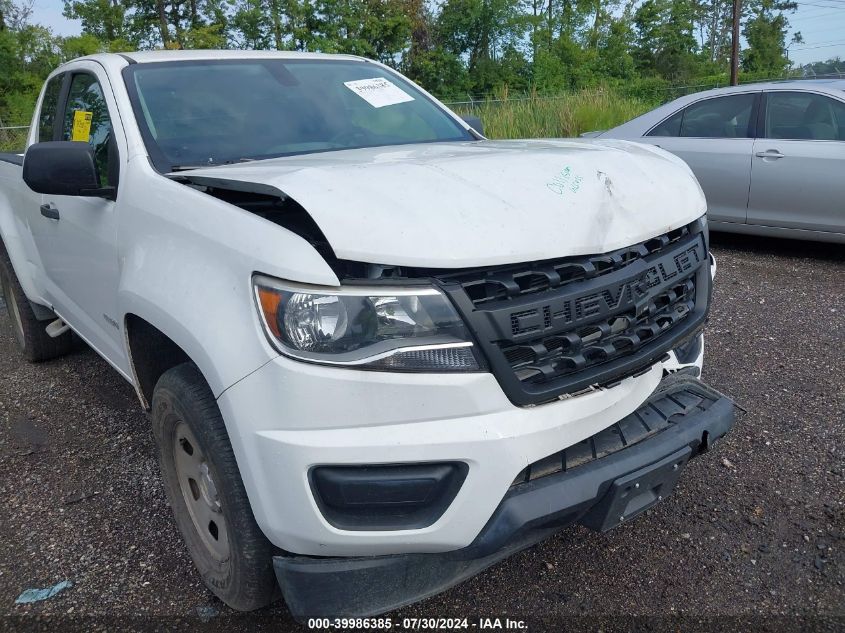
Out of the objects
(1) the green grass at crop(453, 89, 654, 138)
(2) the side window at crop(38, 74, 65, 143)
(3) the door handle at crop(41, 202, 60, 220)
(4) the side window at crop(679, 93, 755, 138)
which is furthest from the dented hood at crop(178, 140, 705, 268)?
(1) the green grass at crop(453, 89, 654, 138)

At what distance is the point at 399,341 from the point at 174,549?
1.50 metres

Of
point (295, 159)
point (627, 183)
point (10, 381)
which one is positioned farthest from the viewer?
point (10, 381)

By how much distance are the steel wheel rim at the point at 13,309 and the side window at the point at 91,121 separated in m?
1.50

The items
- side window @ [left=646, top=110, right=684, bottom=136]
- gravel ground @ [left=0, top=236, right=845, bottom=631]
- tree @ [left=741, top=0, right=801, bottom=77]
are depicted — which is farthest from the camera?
tree @ [left=741, top=0, right=801, bottom=77]

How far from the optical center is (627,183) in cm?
213

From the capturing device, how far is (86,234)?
9.42ft

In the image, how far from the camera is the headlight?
1667 mm

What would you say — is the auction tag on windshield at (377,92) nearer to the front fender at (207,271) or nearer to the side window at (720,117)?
the front fender at (207,271)

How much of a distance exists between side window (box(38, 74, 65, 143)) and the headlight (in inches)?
111

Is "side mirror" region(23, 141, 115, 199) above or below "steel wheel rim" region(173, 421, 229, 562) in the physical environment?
above

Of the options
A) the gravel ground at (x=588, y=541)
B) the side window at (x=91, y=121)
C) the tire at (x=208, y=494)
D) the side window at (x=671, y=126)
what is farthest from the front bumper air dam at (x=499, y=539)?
the side window at (x=671, y=126)

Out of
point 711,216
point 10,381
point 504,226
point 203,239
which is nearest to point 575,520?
point 504,226

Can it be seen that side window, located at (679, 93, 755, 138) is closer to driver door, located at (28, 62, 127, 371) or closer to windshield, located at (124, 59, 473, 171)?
windshield, located at (124, 59, 473, 171)

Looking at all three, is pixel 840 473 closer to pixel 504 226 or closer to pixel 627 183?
pixel 627 183
